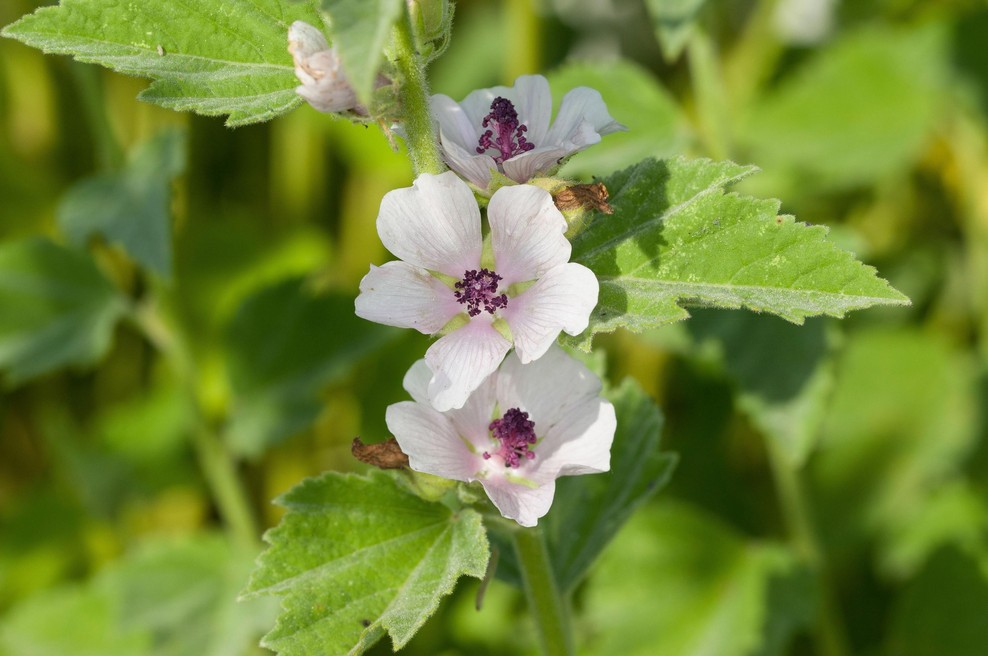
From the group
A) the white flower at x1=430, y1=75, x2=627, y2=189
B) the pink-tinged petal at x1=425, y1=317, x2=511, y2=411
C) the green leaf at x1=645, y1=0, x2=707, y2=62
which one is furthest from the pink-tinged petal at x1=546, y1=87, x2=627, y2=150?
the green leaf at x1=645, y1=0, x2=707, y2=62

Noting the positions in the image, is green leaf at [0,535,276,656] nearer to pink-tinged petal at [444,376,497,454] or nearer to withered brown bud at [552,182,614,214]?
pink-tinged petal at [444,376,497,454]

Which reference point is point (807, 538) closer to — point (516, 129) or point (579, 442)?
point (579, 442)

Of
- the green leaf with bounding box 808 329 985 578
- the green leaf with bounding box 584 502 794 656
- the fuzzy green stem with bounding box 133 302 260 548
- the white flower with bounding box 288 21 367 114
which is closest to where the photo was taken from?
the white flower with bounding box 288 21 367 114

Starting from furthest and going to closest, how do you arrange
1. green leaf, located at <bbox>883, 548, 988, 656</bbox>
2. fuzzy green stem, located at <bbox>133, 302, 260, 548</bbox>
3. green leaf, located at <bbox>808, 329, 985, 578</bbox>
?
green leaf, located at <bbox>808, 329, 985, 578</bbox>
fuzzy green stem, located at <bbox>133, 302, 260, 548</bbox>
green leaf, located at <bbox>883, 548, 988, 656</bbox>

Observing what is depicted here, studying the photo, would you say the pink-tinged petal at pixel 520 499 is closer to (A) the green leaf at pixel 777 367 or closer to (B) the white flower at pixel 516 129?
(B) the white flower at pixel 516 129

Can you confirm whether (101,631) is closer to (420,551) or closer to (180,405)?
(180,405)

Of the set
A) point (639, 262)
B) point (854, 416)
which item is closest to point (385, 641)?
point (854, 416)

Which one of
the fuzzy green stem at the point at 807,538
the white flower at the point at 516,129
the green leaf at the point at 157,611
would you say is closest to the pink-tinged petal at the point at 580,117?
the white flower at the point at 516,129

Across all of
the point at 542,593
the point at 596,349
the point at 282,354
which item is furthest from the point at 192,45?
the point at 282,354
